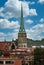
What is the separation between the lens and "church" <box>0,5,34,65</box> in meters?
65.9

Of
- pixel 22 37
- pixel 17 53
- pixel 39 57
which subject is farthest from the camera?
pixel 22 37

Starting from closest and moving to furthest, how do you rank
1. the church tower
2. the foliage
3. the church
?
the church
the foliage
the church tower

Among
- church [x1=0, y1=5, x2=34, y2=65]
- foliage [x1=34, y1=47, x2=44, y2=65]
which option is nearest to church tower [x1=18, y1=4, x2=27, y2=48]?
church [x1=0, y1=5, x2=34, y2=65]

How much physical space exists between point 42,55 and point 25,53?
24.4 metres

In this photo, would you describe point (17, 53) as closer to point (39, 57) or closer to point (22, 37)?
point (39, 57)

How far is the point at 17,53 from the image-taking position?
3907 inches

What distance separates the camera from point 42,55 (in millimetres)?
74625

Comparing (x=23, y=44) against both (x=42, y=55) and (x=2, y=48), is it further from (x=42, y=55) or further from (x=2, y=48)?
(x=42, y=55)

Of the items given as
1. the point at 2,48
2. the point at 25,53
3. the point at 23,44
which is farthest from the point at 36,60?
the point at 23,44

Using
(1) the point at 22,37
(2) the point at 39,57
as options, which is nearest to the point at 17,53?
(2) the point at 39,57

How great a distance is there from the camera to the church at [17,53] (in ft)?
216

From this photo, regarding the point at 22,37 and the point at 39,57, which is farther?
the point at 22,37

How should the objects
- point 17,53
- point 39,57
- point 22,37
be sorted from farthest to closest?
point 22,37 < point 17,53 < point 39,57

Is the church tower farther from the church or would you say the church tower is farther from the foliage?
the foliage
